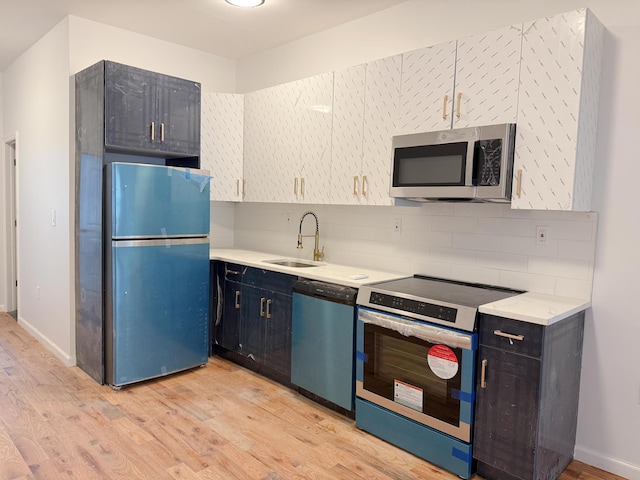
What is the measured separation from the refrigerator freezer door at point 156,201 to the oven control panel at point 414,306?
163 cm

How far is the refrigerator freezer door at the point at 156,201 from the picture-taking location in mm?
3217

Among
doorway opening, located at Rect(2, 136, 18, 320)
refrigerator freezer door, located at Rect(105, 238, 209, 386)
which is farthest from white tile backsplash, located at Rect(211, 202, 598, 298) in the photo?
doorway opening, located at Rect(2, 136, 18, 320)

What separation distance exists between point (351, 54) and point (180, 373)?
9.28 feet

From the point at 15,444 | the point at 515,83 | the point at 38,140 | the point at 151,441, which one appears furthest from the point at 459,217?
the point at 38,140

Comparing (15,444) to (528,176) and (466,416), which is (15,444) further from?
(528,176)

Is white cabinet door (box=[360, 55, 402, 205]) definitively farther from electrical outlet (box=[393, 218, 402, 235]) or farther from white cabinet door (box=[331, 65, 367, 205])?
electrical outlet (box=[393, 218, 402, 235])

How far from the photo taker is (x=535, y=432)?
7.01 ft

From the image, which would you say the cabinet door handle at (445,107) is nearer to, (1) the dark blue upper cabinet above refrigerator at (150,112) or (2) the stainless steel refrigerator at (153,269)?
(2) the stainless steel refrigerator at (153,269)

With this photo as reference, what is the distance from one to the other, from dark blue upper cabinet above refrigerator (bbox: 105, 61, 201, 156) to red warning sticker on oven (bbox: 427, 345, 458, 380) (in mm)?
2484

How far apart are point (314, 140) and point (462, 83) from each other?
1.24m

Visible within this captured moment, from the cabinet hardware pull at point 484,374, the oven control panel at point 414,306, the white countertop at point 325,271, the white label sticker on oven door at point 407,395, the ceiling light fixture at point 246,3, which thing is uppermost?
the ceiling light fixture at point 246,3

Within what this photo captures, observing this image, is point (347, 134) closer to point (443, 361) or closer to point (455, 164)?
point (455, 164)

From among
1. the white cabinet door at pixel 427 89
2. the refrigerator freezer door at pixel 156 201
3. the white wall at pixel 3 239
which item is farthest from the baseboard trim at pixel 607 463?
the white wall at pixel 3 239

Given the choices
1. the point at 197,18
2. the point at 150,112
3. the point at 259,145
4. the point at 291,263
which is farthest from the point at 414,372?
the point at 197,18
